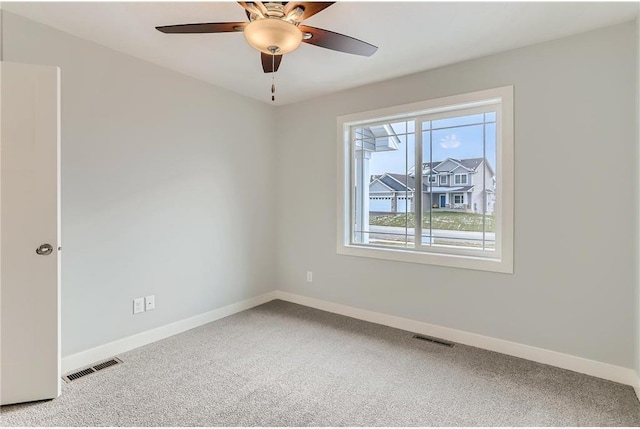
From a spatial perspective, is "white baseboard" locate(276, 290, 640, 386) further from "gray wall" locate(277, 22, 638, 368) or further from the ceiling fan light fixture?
the ceiling fan light fixture

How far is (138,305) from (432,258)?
2.64 m

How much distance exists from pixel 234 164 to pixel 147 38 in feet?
4.86

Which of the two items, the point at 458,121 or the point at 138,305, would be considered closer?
the point at 138,305

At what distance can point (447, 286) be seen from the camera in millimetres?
3006

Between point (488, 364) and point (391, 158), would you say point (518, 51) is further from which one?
point (488, 364)

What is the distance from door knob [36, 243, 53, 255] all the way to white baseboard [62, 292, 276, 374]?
87 cm

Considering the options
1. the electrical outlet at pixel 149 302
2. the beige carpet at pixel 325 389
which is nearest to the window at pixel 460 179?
the beige carpet at pixel 325 389

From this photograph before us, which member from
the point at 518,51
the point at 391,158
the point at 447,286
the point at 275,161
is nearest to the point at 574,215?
the point at 447,286

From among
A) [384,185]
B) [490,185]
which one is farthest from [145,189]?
[490,185]

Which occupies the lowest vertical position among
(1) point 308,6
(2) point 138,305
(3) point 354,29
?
(2) point 138,305

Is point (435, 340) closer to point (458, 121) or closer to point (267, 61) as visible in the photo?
point (458, 121)

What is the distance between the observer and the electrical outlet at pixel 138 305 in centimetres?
284

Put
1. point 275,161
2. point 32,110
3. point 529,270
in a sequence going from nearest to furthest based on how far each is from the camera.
Result: 1. point 32,110
2. point 529,270
3. point 275,161

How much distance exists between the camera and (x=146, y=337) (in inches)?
114
